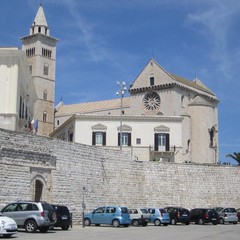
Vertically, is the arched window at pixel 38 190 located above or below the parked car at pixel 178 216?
above

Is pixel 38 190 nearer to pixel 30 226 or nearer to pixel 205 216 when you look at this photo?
pixel 30 226

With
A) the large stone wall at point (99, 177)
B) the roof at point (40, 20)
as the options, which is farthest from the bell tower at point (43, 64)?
the large stone wall at point (99, 177)

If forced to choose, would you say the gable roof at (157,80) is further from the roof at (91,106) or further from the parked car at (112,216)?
the parked car at (112,216)

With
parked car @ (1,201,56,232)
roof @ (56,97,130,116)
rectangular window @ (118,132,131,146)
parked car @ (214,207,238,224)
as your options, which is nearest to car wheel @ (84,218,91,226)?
parked car @ (1,201,56,232)

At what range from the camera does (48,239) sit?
1970 cm

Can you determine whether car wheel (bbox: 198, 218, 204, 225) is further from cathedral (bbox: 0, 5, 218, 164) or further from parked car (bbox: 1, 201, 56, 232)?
parked car (bbox: 1, 201, 56, 232)

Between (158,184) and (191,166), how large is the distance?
14.7 ft

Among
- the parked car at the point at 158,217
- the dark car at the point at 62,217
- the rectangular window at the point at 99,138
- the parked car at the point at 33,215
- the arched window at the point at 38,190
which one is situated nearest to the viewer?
the parked car at the point at 33,215

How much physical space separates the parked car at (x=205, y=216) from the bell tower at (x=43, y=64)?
61.4m

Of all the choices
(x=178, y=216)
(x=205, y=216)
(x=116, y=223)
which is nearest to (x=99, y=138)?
(x=205, y=216)

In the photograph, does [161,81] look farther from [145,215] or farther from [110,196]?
[145,215]

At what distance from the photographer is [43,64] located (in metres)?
100

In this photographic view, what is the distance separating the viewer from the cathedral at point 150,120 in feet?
197

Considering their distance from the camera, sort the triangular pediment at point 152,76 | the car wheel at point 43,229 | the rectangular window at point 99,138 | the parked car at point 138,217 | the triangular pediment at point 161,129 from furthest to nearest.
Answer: the triangular pediment at point 152,76 → the triangular pediment at point 161,129 → the rectangular window at point 99,138 → the parked car at point 138,217 → the car wheel at point 43,229
